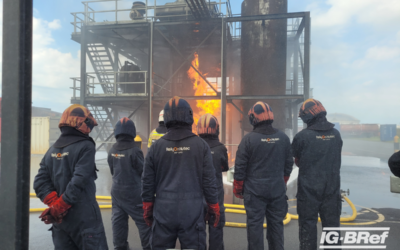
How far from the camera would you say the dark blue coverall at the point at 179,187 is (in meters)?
2.24

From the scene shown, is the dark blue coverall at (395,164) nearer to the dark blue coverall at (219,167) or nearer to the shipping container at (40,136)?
the dark blue coverall at (219,167)

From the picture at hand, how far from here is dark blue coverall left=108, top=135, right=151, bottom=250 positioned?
3402mm

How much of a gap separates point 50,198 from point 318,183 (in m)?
3.24

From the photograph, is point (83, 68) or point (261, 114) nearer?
point (261, 114)

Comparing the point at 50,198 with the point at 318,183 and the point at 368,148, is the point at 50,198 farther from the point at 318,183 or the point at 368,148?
the point at 368,148

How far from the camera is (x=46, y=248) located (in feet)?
12.6

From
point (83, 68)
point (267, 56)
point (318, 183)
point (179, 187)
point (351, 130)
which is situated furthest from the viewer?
point (351, 130)

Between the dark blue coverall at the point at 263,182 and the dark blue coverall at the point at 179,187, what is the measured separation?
91 centimetres

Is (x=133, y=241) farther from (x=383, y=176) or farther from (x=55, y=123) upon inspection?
(x=55, y=123)

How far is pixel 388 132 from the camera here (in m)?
24.8

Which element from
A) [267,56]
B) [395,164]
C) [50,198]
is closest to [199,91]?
[267,56]

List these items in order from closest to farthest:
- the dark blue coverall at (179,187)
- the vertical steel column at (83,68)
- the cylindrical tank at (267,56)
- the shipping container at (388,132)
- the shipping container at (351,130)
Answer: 1. the dark blue coverall at (179,187)
2. the cylindrical tank at (267,56)
3. the vertical steel column at (83,68)
4. the shipping container at (388,132)
5. the shipping container at (351,130)

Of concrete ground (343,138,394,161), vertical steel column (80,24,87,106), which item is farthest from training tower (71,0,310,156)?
concrete ground (343,138,394,161)

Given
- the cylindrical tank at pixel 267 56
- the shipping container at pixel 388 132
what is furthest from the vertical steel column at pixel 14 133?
the shipping container at pixel 388 132
